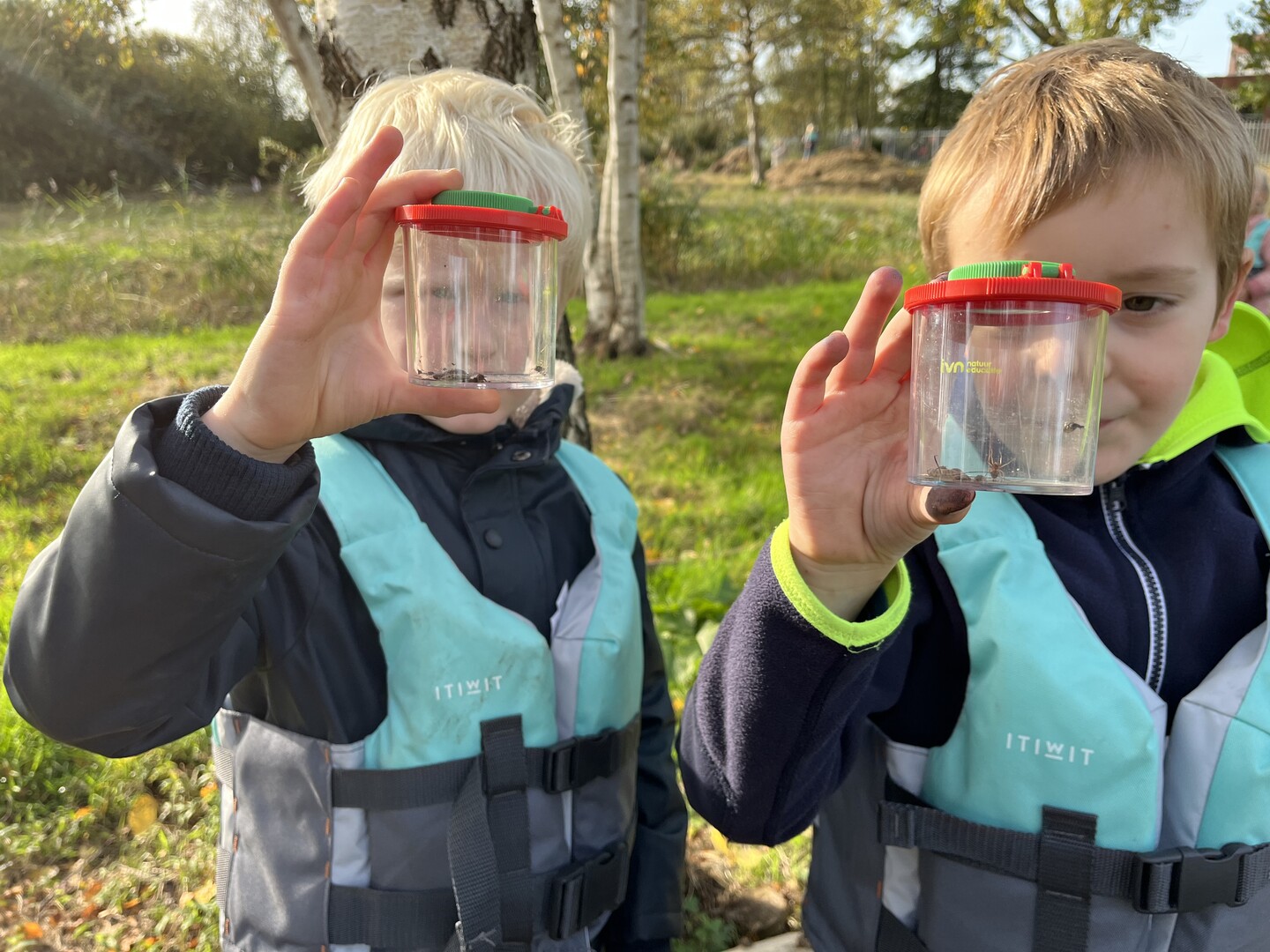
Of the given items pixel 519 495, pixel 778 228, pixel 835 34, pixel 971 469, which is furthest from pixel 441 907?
pixel 835 34

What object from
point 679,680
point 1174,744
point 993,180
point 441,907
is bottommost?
point 679,680

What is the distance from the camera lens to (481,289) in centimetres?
135

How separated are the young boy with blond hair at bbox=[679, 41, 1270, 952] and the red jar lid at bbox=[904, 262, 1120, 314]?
0.14m

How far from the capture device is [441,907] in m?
1.72

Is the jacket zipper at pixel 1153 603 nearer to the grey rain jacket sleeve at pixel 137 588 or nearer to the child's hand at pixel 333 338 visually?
the child's hand at pixel 333 338

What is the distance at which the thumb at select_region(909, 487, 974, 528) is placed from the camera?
1229 mm

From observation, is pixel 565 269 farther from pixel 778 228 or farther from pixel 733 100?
pixel 733 100

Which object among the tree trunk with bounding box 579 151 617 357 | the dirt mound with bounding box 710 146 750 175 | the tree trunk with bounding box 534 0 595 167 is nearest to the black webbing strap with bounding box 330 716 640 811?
the tree trunk with bounding box 534 0 595 167

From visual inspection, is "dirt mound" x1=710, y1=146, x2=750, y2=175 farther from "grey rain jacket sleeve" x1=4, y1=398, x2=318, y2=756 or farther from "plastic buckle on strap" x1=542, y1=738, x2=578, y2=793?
"grey rain jacket sleeve" x1=4, y1=398, x2=318, y2=756

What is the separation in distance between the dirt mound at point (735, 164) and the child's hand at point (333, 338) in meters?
32.4

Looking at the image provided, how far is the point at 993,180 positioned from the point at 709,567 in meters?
2.85

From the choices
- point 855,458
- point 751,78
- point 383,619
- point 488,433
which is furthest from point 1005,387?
point 751,78

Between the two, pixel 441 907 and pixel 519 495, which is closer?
pixel 441 907

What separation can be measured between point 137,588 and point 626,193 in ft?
24.4
